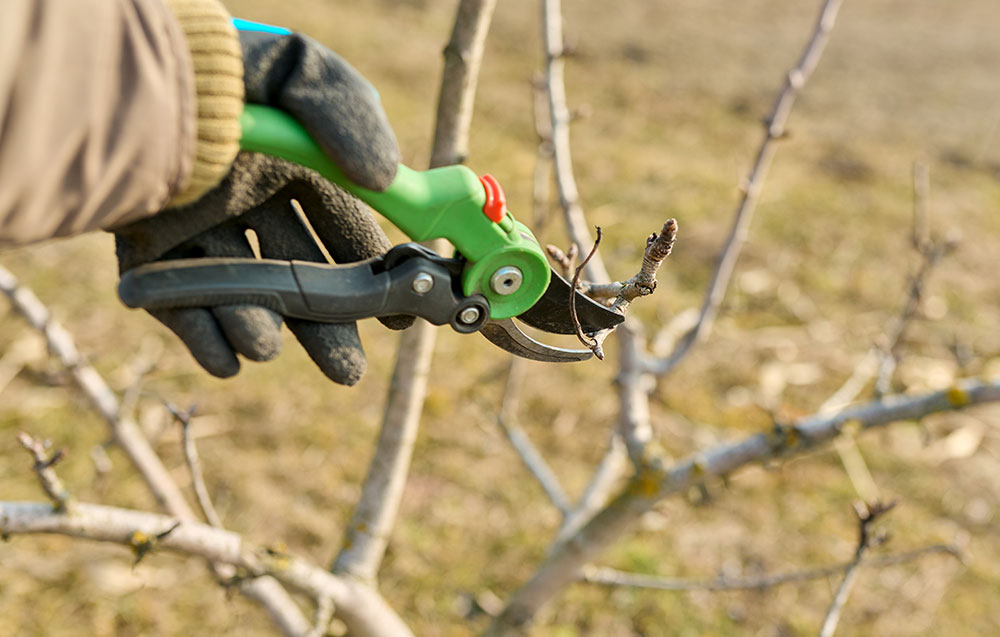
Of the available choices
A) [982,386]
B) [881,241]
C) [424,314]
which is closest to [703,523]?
[982,386]

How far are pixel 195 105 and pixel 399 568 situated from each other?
292 cm

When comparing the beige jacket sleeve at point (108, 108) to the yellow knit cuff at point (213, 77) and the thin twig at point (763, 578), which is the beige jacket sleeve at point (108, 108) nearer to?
the yellow knit cuff at point (213, 77)

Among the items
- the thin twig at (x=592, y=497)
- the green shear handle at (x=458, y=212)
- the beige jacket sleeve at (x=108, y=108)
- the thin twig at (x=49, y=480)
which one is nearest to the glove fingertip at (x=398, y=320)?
the green shear handle at (x=458, y=212)

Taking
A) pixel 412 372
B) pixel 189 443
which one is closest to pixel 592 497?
pixel 412 372

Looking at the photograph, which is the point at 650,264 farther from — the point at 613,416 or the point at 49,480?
the point at 613,416

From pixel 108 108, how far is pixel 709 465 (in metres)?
1.68

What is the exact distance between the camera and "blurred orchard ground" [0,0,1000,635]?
335cm

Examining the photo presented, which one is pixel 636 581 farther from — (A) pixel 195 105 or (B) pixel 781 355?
(B) pixel 781 355

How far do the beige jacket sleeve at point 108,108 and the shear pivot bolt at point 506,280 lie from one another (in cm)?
44

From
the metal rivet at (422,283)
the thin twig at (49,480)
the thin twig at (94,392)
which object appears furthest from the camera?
the thin twig at (94,392)

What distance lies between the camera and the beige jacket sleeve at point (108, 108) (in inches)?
33.2

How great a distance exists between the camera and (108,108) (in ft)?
2.98

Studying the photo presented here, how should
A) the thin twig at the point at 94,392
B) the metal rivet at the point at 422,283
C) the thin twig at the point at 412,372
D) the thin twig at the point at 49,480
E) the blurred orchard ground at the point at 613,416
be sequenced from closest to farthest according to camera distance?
the metal rivet at the point at 422,283
the thin twig at the point at 49,480
the thin twig at the point at 412,372
the thin twig at the point at 94,392
the blurred orchard ground at the point at 613,416

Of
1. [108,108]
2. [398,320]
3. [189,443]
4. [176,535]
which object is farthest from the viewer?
[189,443]
